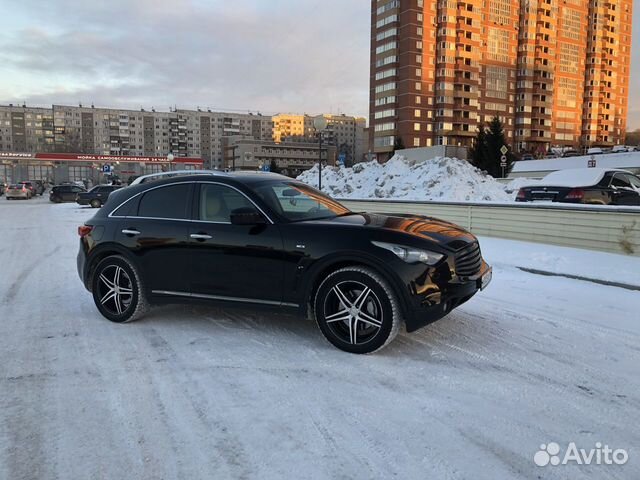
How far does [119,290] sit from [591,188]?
445 inches

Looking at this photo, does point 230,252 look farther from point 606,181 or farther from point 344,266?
point 606,181

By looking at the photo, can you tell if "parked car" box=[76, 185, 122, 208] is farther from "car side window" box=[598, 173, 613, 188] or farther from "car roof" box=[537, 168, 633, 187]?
"car side window" box=[598, 173, 613, 188]

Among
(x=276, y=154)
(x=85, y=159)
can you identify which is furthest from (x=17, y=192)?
(x=276, y=154)

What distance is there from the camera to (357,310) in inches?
173

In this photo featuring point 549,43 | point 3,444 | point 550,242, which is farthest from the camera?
point 549,43

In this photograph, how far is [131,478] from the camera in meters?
2.68

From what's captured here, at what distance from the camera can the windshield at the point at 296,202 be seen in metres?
4.98

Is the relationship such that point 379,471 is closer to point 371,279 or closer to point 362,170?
point 371,279

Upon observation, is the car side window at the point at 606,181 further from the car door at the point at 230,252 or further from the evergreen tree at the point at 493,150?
the evergreen tree at the point at 493,150

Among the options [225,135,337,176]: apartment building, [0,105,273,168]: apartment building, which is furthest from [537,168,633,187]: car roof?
[0,105,273,168]: apartment building

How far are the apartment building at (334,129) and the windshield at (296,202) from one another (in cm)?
17329

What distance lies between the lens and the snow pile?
21281mm

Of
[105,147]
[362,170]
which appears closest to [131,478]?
[362,170]

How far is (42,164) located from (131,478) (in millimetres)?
93348
